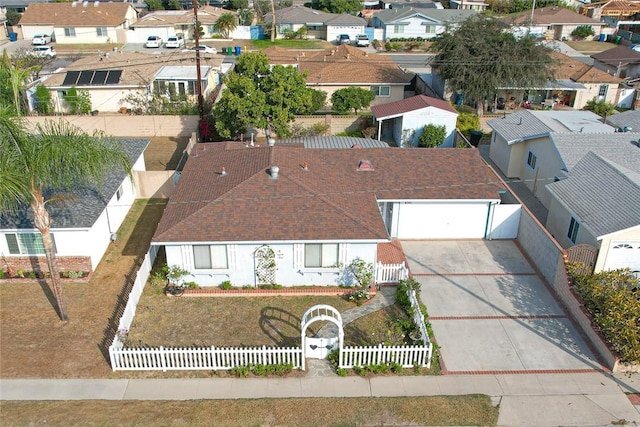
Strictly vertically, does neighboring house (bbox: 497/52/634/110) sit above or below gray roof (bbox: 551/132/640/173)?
below

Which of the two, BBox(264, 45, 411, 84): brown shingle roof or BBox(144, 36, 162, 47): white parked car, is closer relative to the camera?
BBox(264, 45, 411, 84): brown shingle roof

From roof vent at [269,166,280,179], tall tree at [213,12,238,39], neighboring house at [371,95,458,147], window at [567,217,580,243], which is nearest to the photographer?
roof vent at [269,166,280,179]

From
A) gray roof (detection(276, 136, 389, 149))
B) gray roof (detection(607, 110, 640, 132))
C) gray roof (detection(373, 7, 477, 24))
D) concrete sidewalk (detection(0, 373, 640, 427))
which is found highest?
gray roof (detection(373, 7, 477, 24))

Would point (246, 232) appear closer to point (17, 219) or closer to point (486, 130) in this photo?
point (17, 219)

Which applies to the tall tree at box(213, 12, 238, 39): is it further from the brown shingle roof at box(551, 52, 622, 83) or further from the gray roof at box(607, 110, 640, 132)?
the gray roof at box(607, 110, 640, 132)

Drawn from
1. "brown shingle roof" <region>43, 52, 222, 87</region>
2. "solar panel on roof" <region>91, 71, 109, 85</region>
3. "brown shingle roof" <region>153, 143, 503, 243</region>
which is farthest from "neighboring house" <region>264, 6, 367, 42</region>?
"brown shingle roof" <region>153, 143, 503, 243</region>

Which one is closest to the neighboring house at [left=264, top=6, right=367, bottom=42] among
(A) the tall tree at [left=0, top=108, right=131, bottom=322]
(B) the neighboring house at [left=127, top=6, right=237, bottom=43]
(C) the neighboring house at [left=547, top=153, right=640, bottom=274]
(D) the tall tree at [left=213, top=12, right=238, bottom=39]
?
(D) the tall tree at [left=213, top=12, right=238, bottom=39]

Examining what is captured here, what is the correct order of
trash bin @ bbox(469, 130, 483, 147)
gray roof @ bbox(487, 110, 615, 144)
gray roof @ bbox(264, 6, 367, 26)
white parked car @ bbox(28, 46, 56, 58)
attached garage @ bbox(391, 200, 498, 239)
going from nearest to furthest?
attached garage @ bbox(391, 200, 498, 239), gray roof @ bbox(487, 110, 615, 144), trash bin @ bbox(469, 130, 483, 147), white parked car @ bbox(28, 46, 56, 58), gray roof @ bbox(264, 6, 367, 26)

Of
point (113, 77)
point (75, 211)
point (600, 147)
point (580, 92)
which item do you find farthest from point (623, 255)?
point (113, 77)
